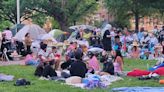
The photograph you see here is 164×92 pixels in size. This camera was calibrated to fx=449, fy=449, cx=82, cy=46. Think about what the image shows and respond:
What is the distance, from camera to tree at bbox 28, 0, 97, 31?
142 feet

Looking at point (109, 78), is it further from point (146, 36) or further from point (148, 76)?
point (146, 36)

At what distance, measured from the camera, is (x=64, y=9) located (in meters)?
43.4

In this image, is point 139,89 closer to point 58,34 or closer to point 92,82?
point 92,82

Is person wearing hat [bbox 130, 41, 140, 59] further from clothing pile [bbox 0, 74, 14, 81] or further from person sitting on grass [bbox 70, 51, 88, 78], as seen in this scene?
clothing pile [bbox 0, 74, 14, 81]

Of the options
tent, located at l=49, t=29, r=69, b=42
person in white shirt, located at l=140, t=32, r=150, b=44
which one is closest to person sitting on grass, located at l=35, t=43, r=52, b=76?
person in white shirt, located at l=140, t=32, r=150, b=44

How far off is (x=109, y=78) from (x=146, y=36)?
46.4 feet

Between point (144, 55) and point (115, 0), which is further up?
point (115, 0)

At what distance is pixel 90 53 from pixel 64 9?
23.7 metres

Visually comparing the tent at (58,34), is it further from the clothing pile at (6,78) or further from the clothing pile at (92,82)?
the clothing pile at (92,82)

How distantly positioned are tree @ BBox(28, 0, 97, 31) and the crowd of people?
11234 mm

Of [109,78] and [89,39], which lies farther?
[89,39]

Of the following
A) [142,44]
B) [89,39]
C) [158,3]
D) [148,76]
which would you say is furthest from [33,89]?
[158,3]

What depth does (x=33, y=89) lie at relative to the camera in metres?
12.9

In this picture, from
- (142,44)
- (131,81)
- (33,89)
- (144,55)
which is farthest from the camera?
(142,44)
